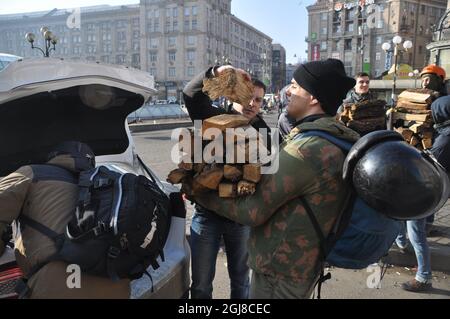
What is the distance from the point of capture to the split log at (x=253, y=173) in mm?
1729

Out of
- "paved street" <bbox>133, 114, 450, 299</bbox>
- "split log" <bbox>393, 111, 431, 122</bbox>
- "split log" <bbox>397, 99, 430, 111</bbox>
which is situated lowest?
"paved street" <bbox>133, 114, 450, 299</bbox>

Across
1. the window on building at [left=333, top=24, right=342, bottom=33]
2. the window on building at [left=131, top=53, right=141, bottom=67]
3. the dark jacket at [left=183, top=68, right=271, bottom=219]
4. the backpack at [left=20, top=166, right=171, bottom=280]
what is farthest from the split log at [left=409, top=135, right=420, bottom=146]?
the window on building at [left=131, top=53, right=141, bottom=67]

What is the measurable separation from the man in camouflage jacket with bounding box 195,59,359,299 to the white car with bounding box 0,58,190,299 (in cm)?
75

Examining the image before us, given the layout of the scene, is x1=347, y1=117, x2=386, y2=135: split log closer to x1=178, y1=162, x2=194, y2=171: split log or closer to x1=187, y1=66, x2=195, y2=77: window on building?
x1=178, y1=162, x2=194, y2=171: split log

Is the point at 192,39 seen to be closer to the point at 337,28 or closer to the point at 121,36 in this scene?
the point at 121,36

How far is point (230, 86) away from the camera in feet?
6.81

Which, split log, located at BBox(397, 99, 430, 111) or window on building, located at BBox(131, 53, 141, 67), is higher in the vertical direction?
window on building, located at BBox(131, 53, 141, 67)

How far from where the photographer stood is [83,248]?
1.82m

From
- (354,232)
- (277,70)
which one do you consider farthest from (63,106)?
(277,70)

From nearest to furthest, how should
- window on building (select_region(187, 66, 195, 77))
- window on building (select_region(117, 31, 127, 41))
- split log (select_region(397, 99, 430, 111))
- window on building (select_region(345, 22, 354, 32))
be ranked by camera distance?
split log (select_region(397, 99, 430, 111))
window on building (select_region(345, 22, 354, 32))
window on building (select_region(187, 66, 195, 77))
window on building (select_region(117, 31, 127, 41))

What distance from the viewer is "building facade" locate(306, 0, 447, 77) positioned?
252ft

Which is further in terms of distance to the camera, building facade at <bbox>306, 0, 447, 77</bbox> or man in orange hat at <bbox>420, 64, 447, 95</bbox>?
building facade at <bbox>306, 0, 447, 77</bbox>

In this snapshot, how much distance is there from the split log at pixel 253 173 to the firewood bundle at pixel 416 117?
3040mm
